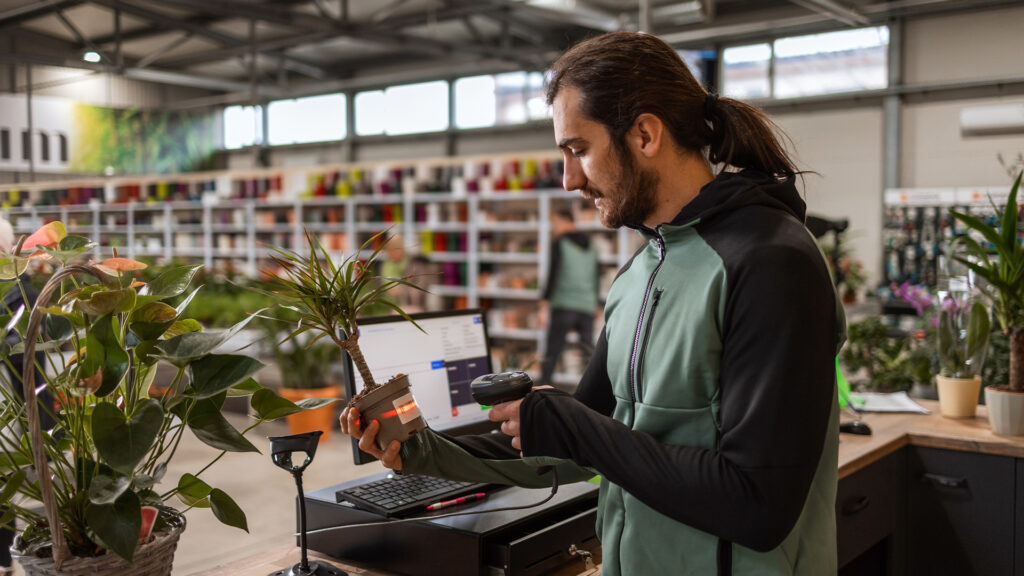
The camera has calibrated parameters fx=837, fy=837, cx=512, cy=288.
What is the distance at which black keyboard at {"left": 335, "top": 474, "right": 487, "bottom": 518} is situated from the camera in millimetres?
1667

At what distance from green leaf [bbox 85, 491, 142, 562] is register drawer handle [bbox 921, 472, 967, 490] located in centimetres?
233

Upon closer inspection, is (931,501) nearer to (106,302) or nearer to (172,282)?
(172,282)

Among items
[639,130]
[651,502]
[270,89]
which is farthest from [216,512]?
[270,89]

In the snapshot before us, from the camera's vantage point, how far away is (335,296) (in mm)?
1237

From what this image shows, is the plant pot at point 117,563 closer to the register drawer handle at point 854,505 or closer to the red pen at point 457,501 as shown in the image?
the red pen at point 457,501

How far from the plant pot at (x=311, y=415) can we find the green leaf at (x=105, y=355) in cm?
478

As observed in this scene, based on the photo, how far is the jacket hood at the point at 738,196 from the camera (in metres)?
1.22

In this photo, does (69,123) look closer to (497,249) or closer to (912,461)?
(497,249)

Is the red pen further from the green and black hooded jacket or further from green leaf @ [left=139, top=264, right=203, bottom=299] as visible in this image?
green leaf @ [left=139, top=264, right=203, bottom=299]

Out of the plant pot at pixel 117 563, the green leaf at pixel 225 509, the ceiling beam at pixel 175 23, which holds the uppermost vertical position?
the ceiling beam at pixel 175 23

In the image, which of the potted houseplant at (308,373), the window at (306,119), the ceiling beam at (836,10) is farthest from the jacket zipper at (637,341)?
the window at (306,119)

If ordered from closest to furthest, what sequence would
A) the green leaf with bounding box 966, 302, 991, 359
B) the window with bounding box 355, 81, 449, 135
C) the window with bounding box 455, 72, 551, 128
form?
1. the green leaf with bounding box 966, 302, 991, 359
2. the window with bounding box 455, 72, 551, 128
3. the window with bounding box 355, 81, 449, 135

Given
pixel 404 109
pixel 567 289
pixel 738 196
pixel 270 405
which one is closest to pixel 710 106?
pixel 738 196

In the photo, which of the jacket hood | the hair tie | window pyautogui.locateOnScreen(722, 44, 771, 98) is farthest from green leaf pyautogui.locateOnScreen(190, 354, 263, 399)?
window pyautogui.locateOnScreen(722, 44, 771, 98)
